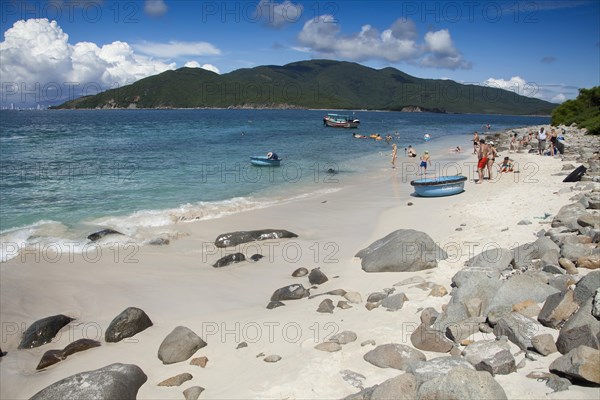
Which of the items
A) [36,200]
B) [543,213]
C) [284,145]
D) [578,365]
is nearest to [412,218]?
[543,213]

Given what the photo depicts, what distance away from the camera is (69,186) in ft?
76.1

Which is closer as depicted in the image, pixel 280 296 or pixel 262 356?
pixel 262 356

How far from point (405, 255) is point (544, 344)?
4.63 metres

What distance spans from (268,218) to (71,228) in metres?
7.17

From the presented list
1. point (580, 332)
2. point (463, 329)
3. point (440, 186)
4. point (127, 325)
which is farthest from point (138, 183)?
point (580, 332)

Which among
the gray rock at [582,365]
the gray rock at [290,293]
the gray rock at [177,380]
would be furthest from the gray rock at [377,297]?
the gray rock at [582,365]

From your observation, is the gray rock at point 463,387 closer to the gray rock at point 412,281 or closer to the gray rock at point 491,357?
the gray rock at point 491,357

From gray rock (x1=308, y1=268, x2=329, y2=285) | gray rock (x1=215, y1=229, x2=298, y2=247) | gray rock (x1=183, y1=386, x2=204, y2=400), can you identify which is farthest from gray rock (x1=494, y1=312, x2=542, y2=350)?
gray rock (x1=215, y1=229, x2=298, y2=247)

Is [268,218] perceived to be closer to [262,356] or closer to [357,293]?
[357,293]

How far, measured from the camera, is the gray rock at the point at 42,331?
8031 millimetres

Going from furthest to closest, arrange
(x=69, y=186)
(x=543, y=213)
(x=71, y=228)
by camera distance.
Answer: (x=69, y=186)
(x=71, y=228)
(x=543, y=213)

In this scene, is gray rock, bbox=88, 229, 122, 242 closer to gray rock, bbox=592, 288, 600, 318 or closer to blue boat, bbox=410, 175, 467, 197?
blue boat, bbox=410, 175, 467, 197

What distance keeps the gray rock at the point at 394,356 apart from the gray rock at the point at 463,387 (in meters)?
1.18

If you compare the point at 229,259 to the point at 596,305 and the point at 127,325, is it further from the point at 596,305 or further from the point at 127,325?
the point at 596,305
